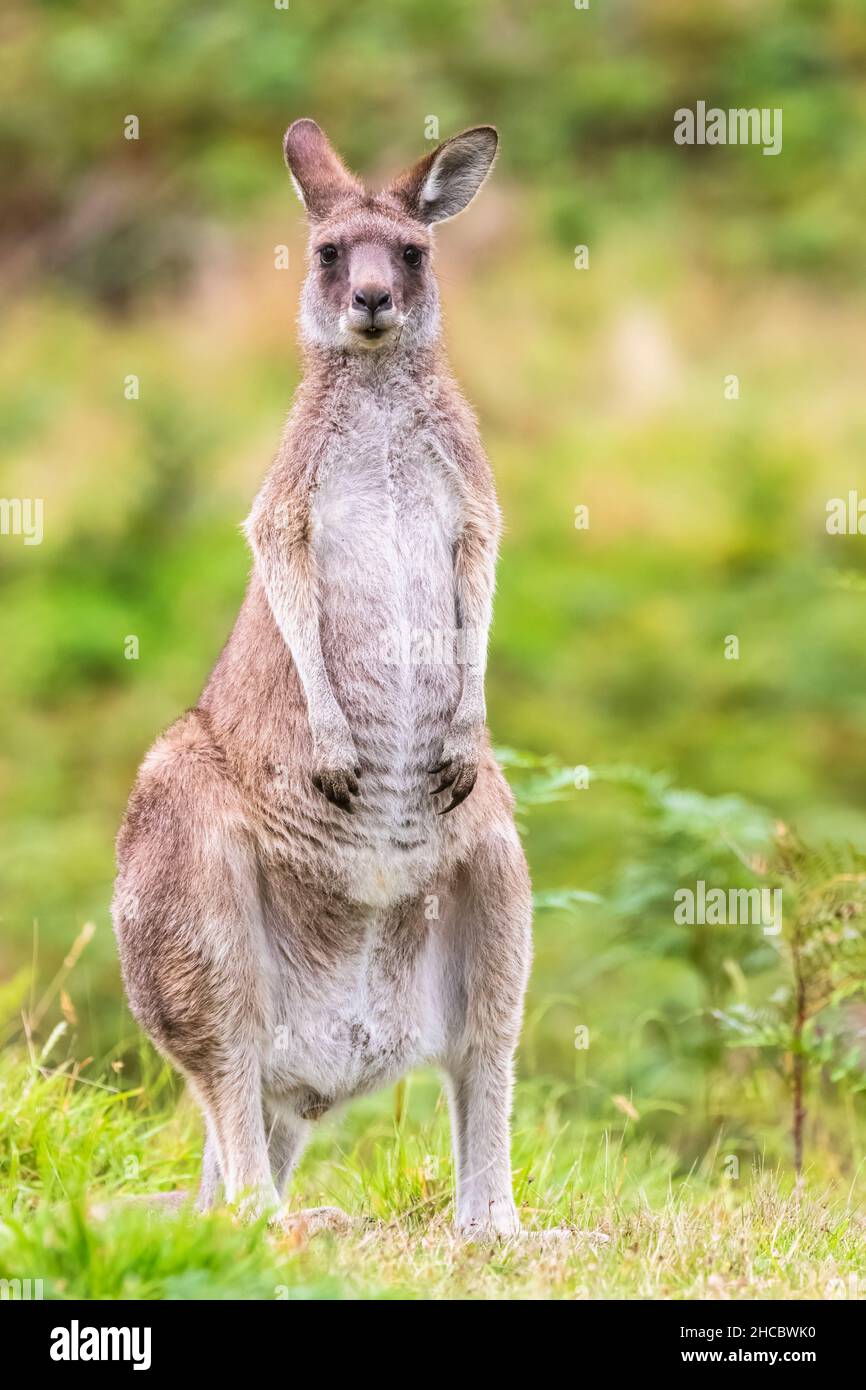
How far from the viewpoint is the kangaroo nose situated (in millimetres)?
4918

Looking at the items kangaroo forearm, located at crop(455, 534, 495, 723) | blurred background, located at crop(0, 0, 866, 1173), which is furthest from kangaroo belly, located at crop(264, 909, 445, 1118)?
blurred background, located at crop(0, 0, 866, 1173)

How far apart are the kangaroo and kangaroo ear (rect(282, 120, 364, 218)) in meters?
0.04

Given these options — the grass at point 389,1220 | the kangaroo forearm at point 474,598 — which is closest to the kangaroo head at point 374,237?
the kangaroo forearm at point 474,598

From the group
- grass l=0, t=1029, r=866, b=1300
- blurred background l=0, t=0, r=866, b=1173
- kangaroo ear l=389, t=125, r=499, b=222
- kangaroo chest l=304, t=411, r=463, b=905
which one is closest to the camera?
grass l=0, t=1029, r=866, b=1300

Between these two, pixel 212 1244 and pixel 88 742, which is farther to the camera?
pixel 88 742

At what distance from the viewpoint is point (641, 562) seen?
15031mm

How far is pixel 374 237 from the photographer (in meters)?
5.07

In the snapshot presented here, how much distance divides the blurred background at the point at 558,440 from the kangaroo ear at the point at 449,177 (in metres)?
1.57

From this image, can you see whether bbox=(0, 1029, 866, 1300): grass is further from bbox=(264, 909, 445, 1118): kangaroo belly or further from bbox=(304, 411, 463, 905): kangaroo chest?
bbox=(304, 411, 463, 905): kangaroo chest

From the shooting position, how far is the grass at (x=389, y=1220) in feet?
12.6

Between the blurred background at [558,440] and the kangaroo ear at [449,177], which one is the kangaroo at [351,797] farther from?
the blurred background at [558,440]

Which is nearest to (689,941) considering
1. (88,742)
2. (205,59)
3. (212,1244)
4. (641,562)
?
(212,1244)

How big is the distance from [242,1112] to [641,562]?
10734 millimetres

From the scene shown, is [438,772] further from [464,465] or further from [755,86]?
[755,86]
